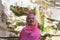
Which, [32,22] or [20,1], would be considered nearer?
[32,22]

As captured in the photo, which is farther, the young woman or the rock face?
the rock face

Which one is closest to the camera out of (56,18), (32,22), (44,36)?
(32,22)

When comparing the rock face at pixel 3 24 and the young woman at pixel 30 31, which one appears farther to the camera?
the rock face at pixel 3 24

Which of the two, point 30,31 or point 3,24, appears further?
point 3,24

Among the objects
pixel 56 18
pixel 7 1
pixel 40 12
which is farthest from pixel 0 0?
pixel 56 18

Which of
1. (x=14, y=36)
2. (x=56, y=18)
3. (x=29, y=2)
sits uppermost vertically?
(x=29, y=2)

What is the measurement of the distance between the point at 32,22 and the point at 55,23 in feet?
1.65

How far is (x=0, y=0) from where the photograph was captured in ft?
7.05

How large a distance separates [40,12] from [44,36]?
0.76ft

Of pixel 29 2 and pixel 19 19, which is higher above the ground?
pixel 29 2

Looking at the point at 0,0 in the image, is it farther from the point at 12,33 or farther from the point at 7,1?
the point at 12,33

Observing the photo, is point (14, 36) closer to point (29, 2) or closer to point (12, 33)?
point (12, 33)

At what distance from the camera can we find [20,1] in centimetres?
219

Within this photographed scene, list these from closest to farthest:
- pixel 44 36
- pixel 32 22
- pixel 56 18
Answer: pixel 32 22 < pixel 44 36 < pixel 56 18
